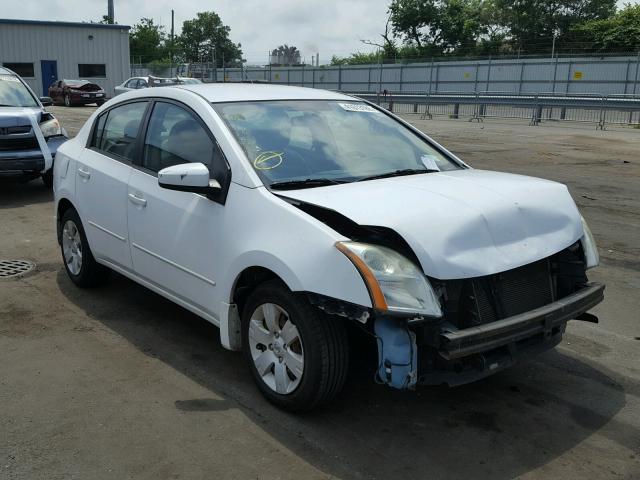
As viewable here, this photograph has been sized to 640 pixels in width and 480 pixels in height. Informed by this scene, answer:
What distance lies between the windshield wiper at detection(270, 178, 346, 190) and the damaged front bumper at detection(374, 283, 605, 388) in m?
1.02

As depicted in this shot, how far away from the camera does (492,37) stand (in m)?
64.1

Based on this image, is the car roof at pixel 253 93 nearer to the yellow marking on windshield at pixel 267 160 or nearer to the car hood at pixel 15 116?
the yellow marking on windshield at pixel 267 160

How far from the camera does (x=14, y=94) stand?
10.6m

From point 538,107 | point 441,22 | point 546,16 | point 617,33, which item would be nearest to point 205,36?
point 441,22

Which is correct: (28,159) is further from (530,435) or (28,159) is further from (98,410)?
(530,435)

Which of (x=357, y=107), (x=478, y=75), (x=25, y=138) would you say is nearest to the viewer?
(x=357, y=107)

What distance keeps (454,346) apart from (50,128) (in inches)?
347

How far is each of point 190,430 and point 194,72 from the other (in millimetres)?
46818

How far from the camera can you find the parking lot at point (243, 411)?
314cm

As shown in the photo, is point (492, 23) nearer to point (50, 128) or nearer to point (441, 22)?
point (441, 22)

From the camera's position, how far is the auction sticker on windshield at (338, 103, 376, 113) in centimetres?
473

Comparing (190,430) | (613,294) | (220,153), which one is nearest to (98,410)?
(190,430)

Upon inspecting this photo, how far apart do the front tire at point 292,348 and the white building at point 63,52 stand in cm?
4383

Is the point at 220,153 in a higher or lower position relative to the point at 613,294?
higher
